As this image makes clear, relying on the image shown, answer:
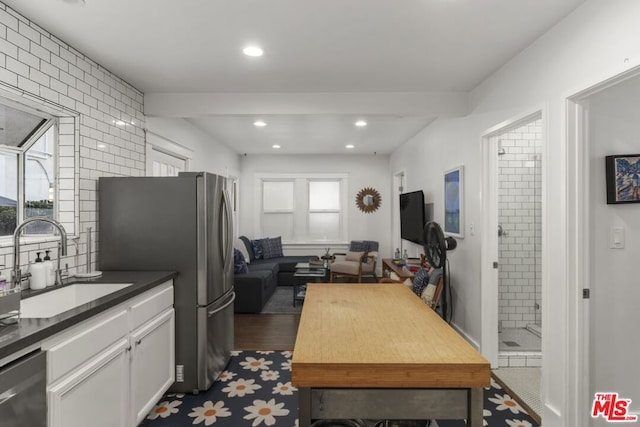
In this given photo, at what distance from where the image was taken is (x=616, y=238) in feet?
7.06

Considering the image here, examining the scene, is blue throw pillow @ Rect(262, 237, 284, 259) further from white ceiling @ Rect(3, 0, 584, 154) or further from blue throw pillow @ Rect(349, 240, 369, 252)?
white ceiling @ Rect(3, 0, 584, 154)

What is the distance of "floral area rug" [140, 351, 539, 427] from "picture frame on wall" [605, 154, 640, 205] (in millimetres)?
1571

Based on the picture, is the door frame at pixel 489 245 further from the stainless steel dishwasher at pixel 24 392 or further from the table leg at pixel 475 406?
the stainless steel dishwasher at pixel 24 392

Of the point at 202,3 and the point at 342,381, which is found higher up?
the point at 202,3

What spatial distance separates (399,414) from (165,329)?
191 cm

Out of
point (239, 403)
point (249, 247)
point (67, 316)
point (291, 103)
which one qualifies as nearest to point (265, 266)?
point (249, 247)

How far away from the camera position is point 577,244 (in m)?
2.07

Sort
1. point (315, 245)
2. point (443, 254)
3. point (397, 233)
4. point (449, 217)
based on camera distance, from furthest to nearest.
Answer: point (315, 245) → point (397, 233) → point (449, 217) → point (443, 254)

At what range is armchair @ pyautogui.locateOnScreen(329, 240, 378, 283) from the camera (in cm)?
590

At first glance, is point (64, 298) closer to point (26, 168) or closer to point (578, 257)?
point (26, 168)

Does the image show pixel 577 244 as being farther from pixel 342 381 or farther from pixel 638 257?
pixel 342 381

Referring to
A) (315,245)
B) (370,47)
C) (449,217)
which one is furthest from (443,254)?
(315,245)

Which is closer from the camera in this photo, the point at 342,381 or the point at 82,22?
the point at 342,381

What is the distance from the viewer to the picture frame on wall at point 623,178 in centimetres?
210
